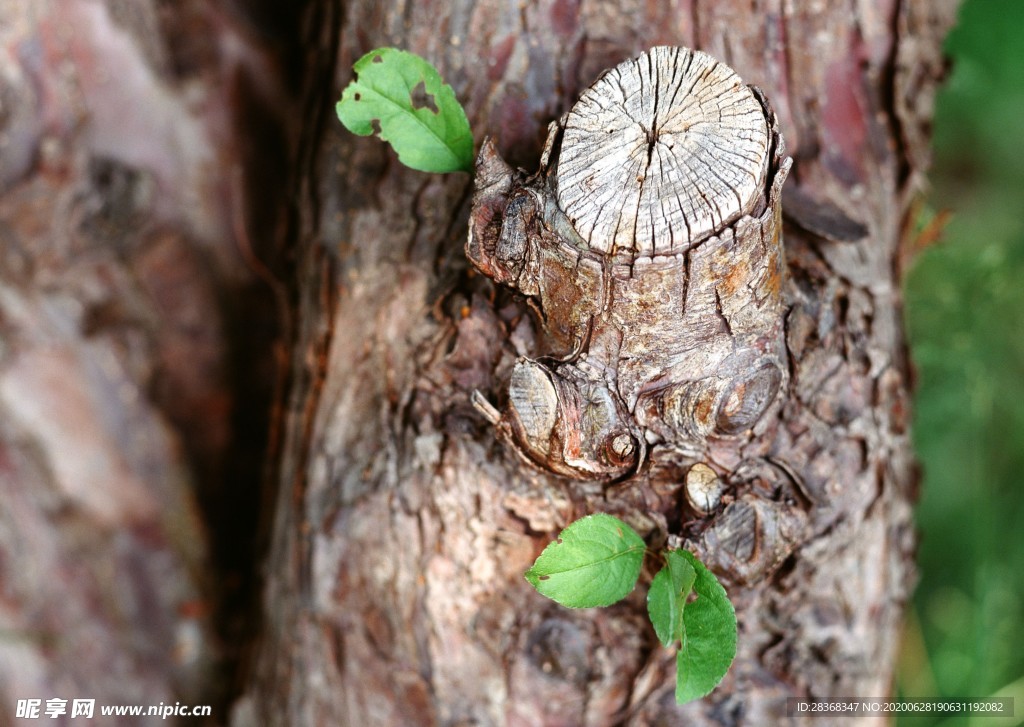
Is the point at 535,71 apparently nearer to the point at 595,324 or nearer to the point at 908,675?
the point at 595,324

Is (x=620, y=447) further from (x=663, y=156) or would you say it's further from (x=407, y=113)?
(x=407, y=113)

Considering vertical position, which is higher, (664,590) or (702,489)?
(702,489)

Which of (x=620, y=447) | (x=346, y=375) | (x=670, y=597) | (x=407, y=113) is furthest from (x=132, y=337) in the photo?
(x=670, y=597)

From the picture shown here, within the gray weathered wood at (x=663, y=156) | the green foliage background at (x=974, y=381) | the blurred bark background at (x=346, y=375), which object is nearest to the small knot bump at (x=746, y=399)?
the blurred bark background at (x=346, y=375)

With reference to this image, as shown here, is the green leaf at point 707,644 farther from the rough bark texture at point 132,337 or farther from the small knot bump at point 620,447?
the rough bark texture at point 132,337

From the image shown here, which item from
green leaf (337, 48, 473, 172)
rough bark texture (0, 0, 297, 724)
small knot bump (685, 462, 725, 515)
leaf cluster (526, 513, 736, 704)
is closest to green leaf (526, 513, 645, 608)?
leaf cluster (526, 513, 736, 704)

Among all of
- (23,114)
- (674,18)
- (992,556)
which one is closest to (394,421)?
(674,18)
